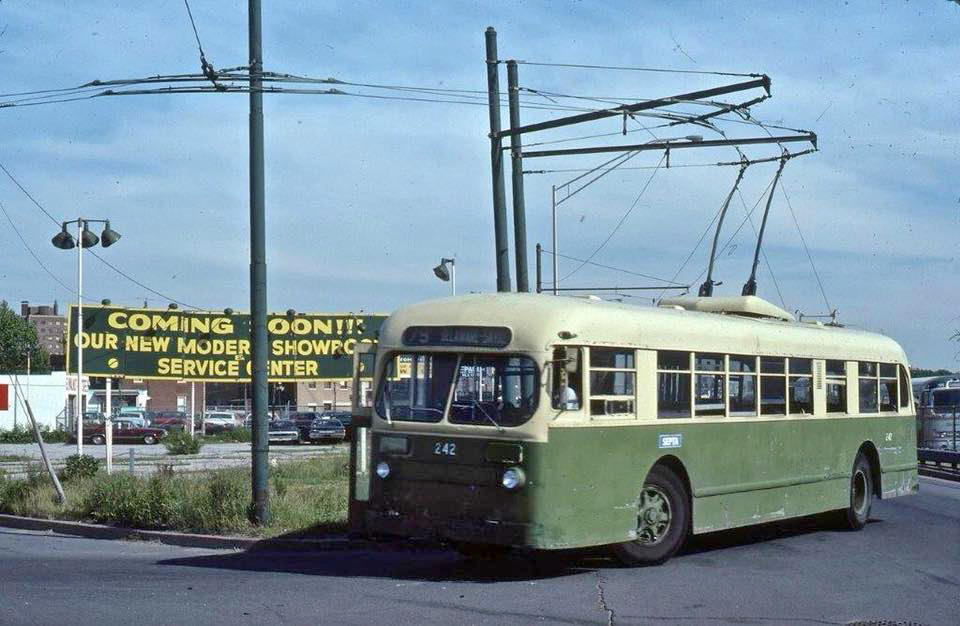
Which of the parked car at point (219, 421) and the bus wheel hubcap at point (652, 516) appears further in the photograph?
the parked car at point (219, 421)

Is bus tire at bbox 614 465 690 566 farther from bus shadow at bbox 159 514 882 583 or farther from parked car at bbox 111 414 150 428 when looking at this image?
parked car at bbox 111 414 150 428

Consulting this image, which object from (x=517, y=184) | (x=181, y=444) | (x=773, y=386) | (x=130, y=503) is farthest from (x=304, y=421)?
(x=773, y=386)

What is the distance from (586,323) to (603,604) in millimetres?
2645

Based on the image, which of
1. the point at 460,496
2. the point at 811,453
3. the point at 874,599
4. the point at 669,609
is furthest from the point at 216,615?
the point at 811,453

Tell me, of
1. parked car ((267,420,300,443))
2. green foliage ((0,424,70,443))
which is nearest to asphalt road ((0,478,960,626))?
parked car ((267,420,300,443))

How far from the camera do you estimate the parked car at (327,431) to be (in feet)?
164

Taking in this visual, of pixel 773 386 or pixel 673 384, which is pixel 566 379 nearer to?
pixel 673 384

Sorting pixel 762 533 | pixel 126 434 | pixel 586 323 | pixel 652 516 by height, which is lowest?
pixel 762 533

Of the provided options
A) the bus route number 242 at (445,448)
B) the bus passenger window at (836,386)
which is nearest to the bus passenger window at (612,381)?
the bus route number 242 at (445,448)

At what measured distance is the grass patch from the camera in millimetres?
14242

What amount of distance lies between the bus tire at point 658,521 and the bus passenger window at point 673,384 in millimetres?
574

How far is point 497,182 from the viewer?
18.1 m

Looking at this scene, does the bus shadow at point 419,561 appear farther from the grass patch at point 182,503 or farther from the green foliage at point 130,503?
the green foliage at point 130,503

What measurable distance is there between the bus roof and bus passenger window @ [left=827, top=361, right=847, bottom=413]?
1451 millimetres
